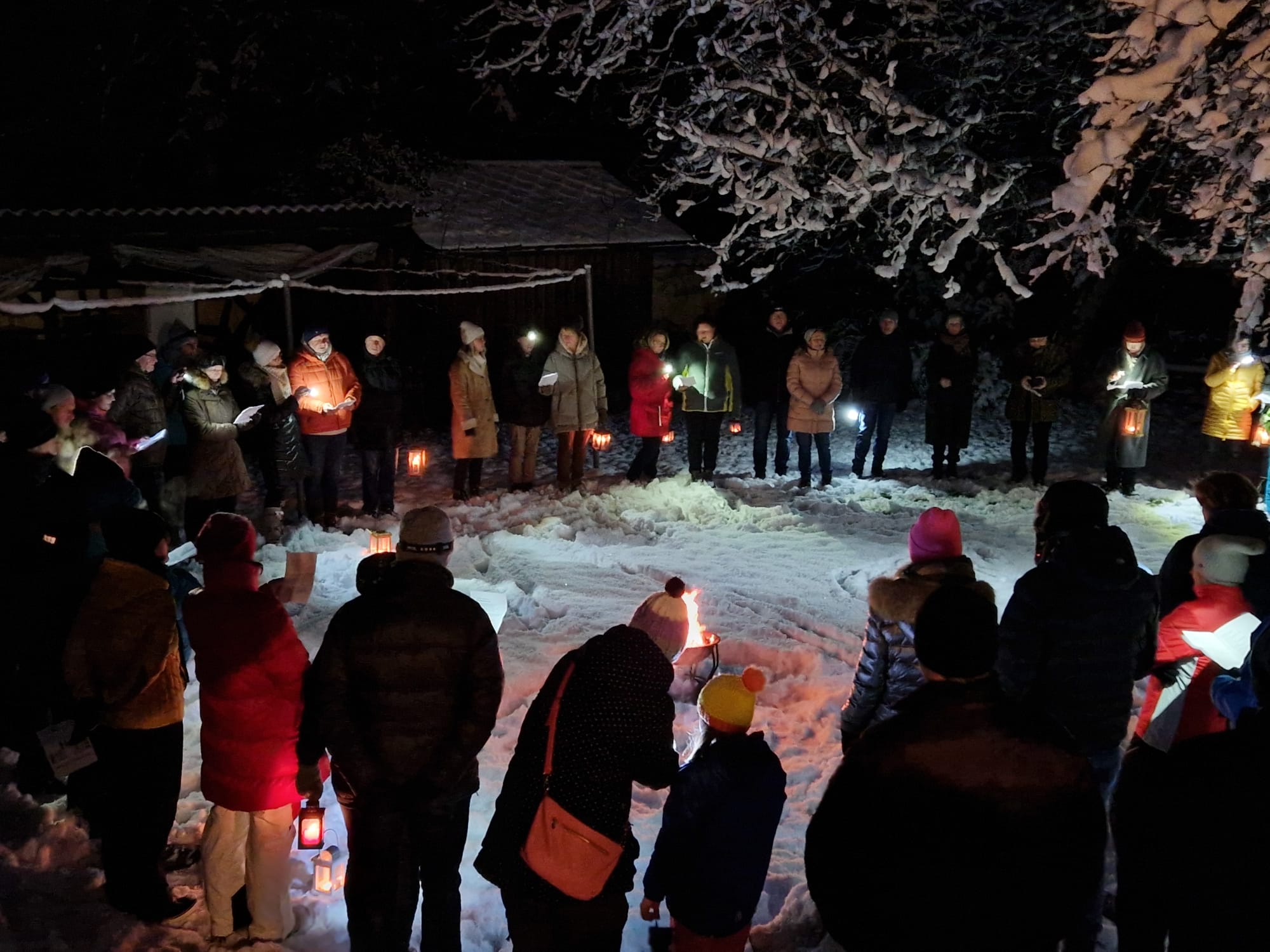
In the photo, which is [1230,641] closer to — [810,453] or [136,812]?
[136,812]

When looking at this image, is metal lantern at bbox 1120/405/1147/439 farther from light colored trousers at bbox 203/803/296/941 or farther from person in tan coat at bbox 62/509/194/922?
person in tan coat at bbox 62/509/194/922

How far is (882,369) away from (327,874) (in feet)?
28.5

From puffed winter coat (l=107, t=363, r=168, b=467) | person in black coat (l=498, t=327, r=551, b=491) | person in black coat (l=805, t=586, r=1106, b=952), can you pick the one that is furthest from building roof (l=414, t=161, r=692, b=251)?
person in black coat (l=805, t=586, r=1106, b=952)

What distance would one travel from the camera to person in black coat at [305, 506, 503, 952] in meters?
3.66

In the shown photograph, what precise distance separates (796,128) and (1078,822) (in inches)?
386

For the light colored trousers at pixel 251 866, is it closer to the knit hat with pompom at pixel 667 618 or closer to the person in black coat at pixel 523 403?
the knit hat with pompom at pixel 667 618

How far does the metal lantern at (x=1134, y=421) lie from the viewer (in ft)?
35.5

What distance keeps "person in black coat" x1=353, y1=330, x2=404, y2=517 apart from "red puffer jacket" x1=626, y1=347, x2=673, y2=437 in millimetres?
2522

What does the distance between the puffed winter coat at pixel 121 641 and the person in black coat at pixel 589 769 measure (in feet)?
5.28

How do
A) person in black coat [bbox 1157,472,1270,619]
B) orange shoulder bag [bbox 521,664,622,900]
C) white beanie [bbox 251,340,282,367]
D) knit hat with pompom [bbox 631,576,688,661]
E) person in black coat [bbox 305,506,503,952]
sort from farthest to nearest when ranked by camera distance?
white beanie [bbox 251,340,282,367] < knit hat with pompom [bbox 631,576,688,661] < person in black coat [bbox 1157,472,1270,619] < person in black coat [bbox 305,506,503,952] < orange shoulder bag [bbox 521,664,622,900]

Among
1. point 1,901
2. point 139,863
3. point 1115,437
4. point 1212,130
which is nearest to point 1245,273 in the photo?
point 1212,130

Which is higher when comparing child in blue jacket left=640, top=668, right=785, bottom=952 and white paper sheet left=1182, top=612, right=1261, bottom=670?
white paper sheet left=1182, top=612, right=1261, bottom=670

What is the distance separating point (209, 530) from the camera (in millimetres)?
4059

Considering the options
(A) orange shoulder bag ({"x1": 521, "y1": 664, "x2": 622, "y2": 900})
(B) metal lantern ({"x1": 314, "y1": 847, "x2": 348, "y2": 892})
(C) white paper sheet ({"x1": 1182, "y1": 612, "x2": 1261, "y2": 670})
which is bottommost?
(B) metal lantern ({"x1": 314, "y1": 847, "x2": 348, "y2": 892})
